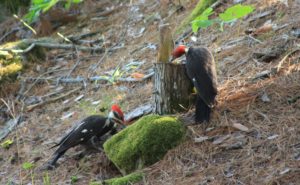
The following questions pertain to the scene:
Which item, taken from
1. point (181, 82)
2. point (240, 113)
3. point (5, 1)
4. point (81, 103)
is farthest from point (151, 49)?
point (5, 1)

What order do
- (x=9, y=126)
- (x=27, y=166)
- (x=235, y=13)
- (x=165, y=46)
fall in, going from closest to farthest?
(x=235, y=13), (x=165, y=46), (x=27, y=166), (x=9, y=126)

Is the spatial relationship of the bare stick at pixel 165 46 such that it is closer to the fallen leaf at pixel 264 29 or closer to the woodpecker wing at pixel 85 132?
the woodpecker wing at pixel 85 132

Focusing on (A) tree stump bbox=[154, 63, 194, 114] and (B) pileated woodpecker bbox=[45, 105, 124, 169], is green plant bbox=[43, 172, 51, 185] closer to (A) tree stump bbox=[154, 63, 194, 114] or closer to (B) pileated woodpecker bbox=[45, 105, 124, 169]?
(B) pileated woodpecker bbox=[45, 105, 124, 169]

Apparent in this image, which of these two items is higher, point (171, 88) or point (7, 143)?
point (171, 88)

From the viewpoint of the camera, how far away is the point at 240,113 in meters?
4.84

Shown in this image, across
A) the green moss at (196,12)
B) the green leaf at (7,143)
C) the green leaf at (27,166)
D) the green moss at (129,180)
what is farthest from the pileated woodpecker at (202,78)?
the green leaf at (7,143)

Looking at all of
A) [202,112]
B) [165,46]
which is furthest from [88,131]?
[202,112]

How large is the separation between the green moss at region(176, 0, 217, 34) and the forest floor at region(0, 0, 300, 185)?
27 cm

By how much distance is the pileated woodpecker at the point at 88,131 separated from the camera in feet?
18.2

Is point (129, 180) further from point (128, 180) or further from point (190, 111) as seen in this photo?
point (190, 111)

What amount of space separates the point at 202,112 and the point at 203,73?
438 millimetres

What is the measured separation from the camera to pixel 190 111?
17.2ft

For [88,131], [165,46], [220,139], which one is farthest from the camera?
[88,131]

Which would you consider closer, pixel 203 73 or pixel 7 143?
pixel 203 73
